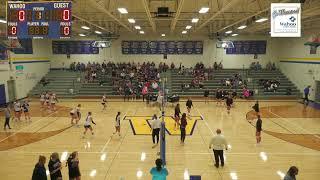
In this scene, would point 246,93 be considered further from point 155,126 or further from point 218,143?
point 218,143

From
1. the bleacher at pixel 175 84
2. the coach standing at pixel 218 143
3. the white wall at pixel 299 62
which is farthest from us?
the bleacher at pixel 175 84

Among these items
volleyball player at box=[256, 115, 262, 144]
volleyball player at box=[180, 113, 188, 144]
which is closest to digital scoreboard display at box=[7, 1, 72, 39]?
volleyball player at box=[180, 113, 188, 144]

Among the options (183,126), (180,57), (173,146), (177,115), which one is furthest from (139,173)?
(180,57)

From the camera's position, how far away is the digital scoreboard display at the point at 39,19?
10.9 meters

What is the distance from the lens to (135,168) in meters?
11.1

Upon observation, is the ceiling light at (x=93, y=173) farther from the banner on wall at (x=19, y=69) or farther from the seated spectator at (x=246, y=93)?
the banner on wall at (x=19, y=69)

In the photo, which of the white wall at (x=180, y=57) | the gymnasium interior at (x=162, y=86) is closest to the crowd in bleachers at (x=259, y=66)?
the gymnasium interior at (x=162, y=86)

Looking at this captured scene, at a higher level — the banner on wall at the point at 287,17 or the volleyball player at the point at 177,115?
the banner on wall at the point at 287,17

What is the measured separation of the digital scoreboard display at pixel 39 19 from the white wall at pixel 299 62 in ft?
79.1

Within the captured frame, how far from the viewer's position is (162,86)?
28938mm

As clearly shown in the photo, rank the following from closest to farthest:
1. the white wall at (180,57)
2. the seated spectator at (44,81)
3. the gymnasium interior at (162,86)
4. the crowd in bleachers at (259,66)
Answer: the gymnasium interior at (162,86) < the seated spectator at (44,81) < the crowd in bleachers at (259,66) < the white wall at (180,57)

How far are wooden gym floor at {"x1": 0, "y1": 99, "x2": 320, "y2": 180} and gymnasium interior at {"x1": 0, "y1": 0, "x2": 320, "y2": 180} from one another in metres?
0.07

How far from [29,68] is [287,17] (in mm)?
27603

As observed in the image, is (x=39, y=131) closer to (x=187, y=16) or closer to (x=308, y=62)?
(x=187, y=16)
